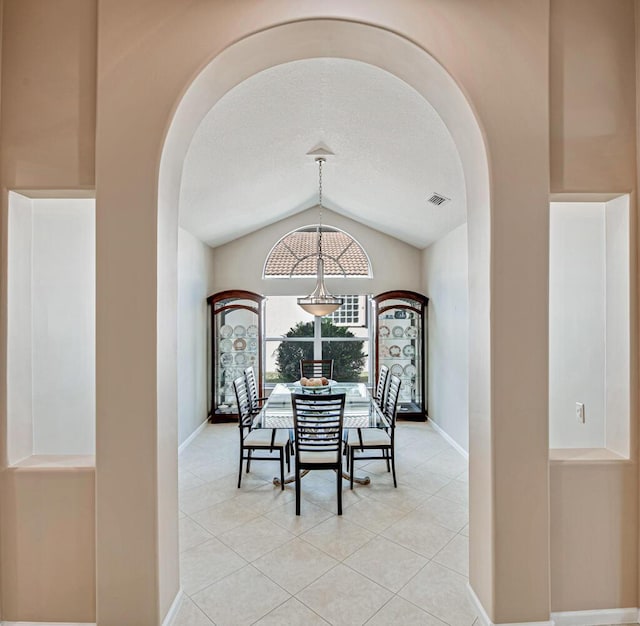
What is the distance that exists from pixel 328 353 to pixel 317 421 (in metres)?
3.31

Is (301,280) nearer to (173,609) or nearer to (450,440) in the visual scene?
(450,440)

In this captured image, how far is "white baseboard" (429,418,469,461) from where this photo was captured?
4.38 metres

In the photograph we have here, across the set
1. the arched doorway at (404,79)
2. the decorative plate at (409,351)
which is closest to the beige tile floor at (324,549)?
the arched doorway at (404,79)

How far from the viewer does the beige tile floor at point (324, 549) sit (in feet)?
6.79

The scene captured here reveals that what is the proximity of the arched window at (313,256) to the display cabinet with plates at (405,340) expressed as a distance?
26.7 inches

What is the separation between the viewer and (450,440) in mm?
4812

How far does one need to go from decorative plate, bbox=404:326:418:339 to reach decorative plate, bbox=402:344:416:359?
144 mm
